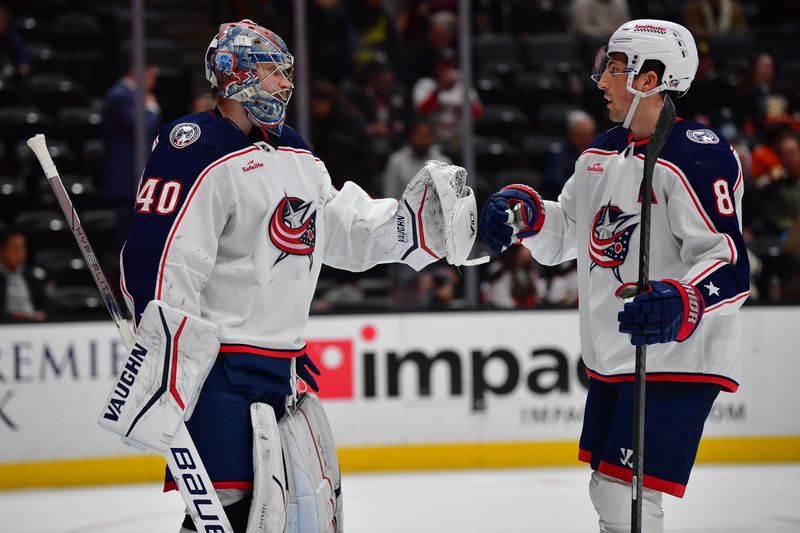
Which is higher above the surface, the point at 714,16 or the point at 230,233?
the point at 714,16

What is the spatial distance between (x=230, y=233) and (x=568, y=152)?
4033 mm

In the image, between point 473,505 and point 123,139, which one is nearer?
point 473,505

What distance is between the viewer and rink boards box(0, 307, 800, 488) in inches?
230

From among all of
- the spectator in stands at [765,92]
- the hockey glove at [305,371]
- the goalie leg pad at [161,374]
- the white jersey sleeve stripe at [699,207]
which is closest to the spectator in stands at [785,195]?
the spectator in stands at [765,92]

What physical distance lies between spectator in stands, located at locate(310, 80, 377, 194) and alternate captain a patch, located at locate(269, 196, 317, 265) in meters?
3.07

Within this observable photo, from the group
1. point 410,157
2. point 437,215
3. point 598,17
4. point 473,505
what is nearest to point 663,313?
point 437,215

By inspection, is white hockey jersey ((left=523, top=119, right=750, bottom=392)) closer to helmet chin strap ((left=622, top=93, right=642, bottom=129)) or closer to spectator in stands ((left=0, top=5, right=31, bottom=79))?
helmet chin strap ((left=622, top=93, right=642, bottom=129))

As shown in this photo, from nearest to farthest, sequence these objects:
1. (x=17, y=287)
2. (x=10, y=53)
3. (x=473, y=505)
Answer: (x=473, y=505)
(x=17, y=287)
(x=10, y=53)

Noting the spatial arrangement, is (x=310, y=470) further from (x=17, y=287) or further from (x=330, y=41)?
(x=330, y=41)

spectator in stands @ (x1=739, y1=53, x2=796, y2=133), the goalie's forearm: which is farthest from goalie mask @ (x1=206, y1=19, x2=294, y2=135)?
Answer: spectator in stands @ (x1=739, y1=53, x2=796, y2=133)

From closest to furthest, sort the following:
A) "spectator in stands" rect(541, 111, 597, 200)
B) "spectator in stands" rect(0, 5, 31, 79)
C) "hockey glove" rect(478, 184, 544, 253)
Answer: "hockey glove" rect(478, 184, 544, 253) < "spectator in stands" rect(541, 111, 597, 200) < "spectator in stands" rect(0, 5, 31, 79)

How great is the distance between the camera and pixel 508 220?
3084mm

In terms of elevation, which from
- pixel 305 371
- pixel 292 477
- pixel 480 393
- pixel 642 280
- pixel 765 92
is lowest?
pixel 480 393

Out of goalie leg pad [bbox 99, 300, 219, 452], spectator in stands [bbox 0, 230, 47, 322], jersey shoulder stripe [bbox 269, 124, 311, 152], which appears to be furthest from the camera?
spectator in stands [bbox 0, 230, 47, 322]
